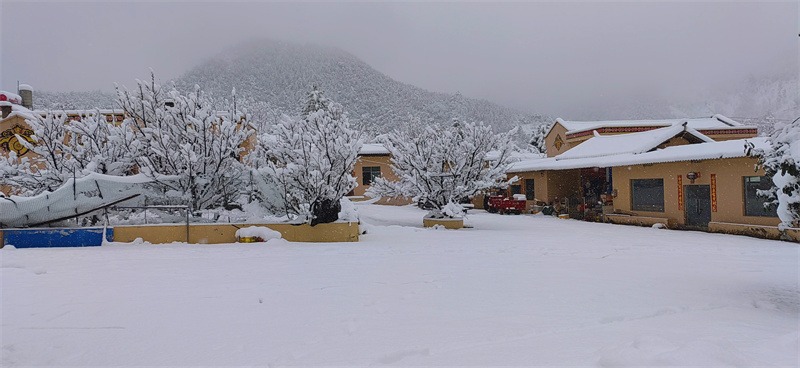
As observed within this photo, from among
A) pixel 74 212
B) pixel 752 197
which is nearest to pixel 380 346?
pixel 74 212

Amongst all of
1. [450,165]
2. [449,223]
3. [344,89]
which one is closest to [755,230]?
[449,223]

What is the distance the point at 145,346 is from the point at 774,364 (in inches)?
225

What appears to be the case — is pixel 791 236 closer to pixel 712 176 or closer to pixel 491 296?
pixel 712 176

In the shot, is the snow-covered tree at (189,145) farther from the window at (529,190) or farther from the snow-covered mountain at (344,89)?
the snow-covered mountain at (344,89)

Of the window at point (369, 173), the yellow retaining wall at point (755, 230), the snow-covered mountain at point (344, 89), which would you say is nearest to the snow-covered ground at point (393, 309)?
the yellow retaining wall at point (755, 230)

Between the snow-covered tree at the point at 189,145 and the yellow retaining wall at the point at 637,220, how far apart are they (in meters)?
16.5

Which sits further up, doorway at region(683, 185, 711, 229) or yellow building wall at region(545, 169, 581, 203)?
yellow building wall at region(545, 169, 581, 203)

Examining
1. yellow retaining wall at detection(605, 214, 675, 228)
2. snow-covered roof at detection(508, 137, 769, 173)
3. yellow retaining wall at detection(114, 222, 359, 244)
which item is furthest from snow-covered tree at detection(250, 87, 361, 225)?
yellow retaining wall at detection(605, 214, 675, 228)

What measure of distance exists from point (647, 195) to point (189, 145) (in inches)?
723

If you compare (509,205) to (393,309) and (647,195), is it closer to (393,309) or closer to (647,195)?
(647,195)

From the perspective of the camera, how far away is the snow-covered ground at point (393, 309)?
421cm

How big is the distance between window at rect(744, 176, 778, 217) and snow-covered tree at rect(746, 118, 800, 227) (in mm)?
11063

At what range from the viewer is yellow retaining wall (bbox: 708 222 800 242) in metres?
14.6

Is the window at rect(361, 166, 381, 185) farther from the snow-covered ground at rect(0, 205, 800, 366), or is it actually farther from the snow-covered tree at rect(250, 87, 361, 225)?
the snow-covered ground at rect(0, 205, 800, 366)
